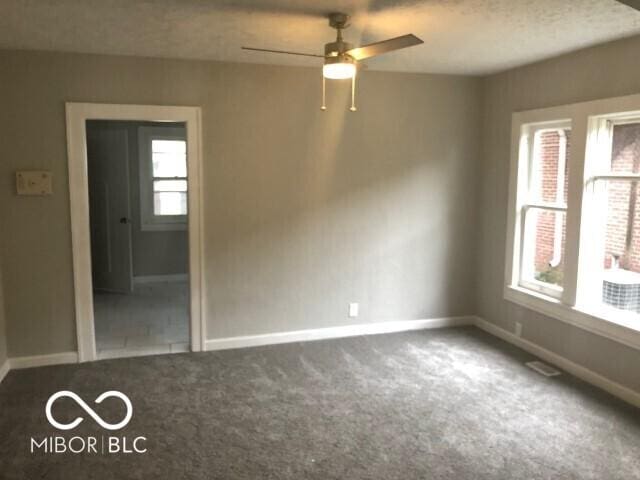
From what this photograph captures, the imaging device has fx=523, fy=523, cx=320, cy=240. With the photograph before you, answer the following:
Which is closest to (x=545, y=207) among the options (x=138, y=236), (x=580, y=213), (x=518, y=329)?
(x=580, y=213)

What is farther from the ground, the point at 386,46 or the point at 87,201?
the point at 386,46

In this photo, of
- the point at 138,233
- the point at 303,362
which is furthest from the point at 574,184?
the point at 138,233

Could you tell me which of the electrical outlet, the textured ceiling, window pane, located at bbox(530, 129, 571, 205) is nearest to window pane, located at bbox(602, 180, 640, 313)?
window pane, located at bbox(530, 129, 571, 205)

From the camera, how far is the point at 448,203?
518 centimetres

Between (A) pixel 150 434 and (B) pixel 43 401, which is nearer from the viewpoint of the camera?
(A) pixel 150 434

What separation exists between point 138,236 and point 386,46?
5530mm

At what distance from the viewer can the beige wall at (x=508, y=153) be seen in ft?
12.0

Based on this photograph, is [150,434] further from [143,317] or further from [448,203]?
[448,203]

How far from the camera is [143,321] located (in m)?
5.51

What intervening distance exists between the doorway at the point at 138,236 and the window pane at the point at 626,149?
141 inches

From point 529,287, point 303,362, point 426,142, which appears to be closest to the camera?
point 303,362

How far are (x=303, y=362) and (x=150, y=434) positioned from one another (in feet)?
4.85

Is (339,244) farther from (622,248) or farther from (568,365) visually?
(622,248)

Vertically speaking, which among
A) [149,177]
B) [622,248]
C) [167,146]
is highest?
[167,146]
